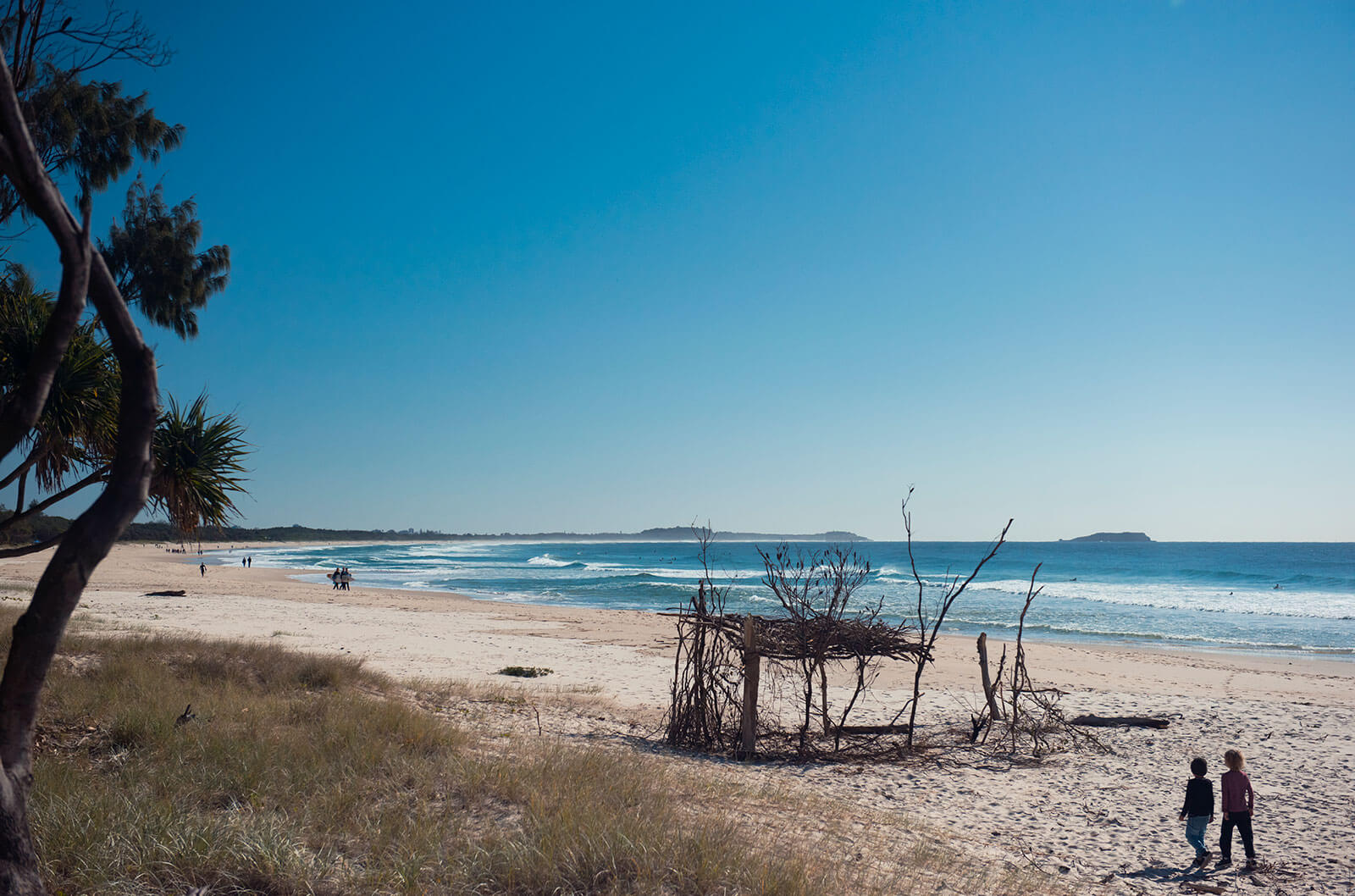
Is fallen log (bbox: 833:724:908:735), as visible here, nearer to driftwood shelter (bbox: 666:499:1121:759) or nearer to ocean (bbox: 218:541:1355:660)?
driftwood shelter (bbox: 666:499:1121:759)

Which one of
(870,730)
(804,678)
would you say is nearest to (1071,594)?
(870,730)

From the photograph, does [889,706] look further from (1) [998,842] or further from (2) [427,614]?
(2) [427,614]

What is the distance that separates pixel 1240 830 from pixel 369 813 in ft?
23.4

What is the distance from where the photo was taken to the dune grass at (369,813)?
3.98 metres

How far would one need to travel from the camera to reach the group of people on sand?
21.5 ft

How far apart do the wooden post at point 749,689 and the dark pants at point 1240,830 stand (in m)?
4.72

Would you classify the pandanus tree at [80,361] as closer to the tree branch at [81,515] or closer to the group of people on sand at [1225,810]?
the tree branch at [81,515]

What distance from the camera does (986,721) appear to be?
35.7 ft

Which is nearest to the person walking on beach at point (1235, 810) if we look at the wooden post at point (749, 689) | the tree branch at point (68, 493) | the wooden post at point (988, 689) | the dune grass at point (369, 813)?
the dune grass at point (369, 813)

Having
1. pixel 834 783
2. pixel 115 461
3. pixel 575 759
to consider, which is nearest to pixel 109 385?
pixel 115 461

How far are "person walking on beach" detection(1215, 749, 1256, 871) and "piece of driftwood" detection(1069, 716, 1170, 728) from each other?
5.00 m

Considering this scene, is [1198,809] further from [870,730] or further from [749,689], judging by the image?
[749,689]

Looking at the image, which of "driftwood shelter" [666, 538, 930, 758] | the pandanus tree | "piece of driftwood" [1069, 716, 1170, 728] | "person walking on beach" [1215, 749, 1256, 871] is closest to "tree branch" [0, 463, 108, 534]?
the pandanus tree

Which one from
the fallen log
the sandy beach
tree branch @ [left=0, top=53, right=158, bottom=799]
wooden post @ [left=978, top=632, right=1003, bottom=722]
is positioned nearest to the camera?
tree branch @ [left=0, top=53, right=158, bottom=799]
